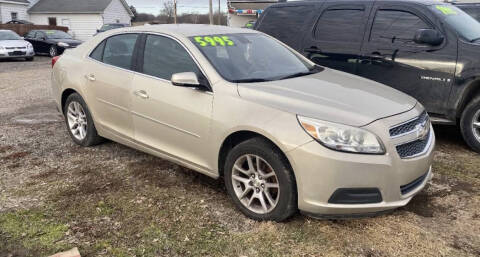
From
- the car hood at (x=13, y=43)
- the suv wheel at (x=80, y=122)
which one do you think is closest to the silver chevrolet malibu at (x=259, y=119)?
the suv wheel at (x=80, y=122)

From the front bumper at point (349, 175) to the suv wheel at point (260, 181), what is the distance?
10cm

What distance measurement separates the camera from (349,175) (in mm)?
2961

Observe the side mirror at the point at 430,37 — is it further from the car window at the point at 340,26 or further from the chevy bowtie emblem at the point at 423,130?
the chevy bowtie emblem at the point at 423,130

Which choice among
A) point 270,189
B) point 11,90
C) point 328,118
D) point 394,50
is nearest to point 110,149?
point 270,189

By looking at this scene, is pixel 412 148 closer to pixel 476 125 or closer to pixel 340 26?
pixel 476 125

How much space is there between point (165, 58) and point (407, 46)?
3.08 metres

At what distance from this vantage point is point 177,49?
4059mm

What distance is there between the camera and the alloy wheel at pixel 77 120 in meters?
5.17

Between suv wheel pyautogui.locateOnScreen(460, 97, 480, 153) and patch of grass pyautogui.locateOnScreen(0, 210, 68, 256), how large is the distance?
14.7ft

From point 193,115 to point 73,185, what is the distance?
149cm

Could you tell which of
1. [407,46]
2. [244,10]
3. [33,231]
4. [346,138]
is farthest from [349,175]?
[244,10]

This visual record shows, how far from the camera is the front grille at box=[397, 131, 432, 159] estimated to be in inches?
123

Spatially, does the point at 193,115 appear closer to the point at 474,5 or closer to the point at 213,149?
the point at 213,149

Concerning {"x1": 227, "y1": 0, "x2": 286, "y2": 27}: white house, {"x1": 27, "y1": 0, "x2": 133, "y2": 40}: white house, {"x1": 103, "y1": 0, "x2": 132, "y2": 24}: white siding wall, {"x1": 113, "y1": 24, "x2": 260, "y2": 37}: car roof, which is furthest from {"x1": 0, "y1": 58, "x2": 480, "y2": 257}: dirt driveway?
{"x1": 103, "y1": 0, "x2": 132, "y2": 24}: white siding wall
